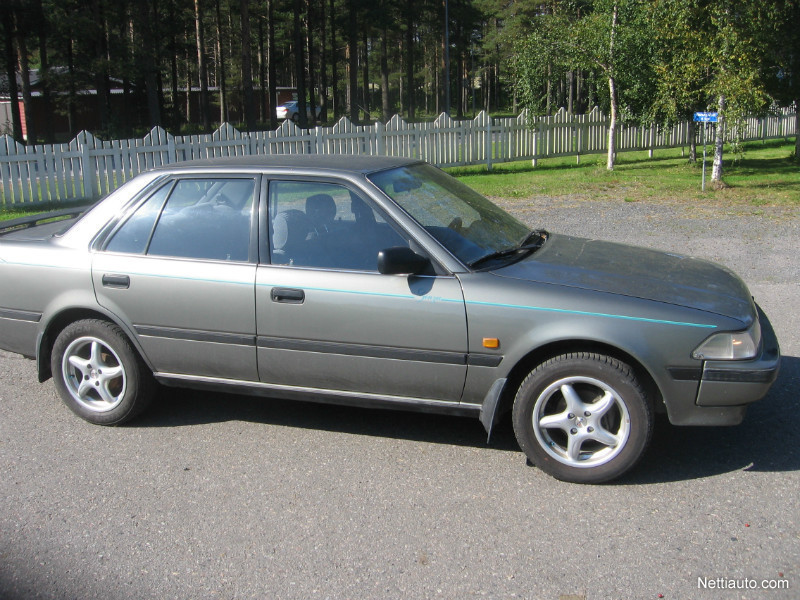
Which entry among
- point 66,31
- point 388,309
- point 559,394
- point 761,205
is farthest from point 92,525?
point 66,31

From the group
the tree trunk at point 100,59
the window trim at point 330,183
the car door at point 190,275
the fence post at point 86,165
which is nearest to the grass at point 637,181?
the fence post at point 86,165

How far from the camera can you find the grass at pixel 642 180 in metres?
15.0

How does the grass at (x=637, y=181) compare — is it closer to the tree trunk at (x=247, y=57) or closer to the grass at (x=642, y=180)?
the grass at (x=642, y=180)

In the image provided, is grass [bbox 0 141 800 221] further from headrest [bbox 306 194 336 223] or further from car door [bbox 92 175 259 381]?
headrest [bbox 306 194 336 223]

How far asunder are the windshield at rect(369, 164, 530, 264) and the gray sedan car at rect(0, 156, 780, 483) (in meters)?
0.02

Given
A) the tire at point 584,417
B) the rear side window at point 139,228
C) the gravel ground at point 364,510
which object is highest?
the rear side window at point 139,228

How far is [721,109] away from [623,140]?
29.0 feet

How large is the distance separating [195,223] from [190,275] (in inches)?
13.9

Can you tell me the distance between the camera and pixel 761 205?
13.7 meters

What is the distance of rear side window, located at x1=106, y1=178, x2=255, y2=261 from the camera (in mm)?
4469

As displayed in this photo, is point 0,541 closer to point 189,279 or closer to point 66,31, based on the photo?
point 189,279

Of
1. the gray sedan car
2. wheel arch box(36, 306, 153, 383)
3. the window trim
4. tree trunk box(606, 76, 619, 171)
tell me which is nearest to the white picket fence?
tree trunk box(606, 76, 619, 171)

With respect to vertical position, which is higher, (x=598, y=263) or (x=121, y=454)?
(x=598, y=263)

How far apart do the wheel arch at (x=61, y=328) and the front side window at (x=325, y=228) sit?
3.48 feet
